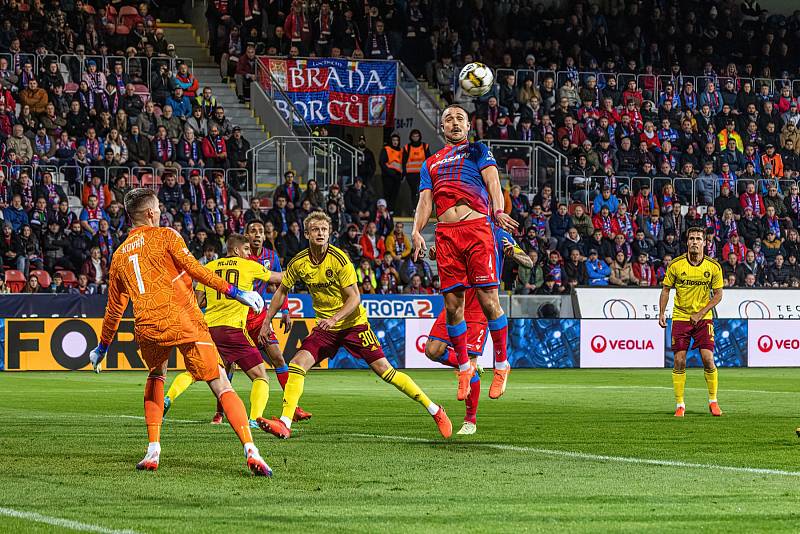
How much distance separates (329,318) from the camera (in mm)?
11344

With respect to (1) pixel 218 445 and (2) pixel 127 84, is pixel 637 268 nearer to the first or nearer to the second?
(2) pixel 127 84

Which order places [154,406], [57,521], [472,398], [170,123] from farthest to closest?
1. [170,123]
2. [472,398]
3. [154,406]
4. [57,521]

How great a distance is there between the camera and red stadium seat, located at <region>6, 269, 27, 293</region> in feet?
84.2

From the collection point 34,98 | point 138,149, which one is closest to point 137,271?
point 138,149

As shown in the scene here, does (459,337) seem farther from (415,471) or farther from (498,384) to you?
(415,471)

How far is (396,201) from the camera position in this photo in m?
32.1

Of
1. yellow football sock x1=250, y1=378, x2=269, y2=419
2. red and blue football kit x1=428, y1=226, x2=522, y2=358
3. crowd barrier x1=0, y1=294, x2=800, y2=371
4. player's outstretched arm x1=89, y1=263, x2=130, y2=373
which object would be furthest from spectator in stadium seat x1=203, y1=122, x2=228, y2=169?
player's outstretched arm x1=89, y1=263, x2=130, y2=373

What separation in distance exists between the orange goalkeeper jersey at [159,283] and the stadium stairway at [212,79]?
2442cm

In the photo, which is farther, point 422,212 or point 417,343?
point 417,343

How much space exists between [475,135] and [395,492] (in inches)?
1005

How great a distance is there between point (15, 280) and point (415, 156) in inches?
412

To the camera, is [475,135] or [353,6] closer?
[475,135]

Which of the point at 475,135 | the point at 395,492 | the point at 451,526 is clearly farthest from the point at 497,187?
the point at 475,135

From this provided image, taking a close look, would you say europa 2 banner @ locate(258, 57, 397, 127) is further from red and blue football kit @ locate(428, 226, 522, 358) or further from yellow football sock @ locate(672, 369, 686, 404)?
yellow football sock @ locate(672, 369, 686, 404)
